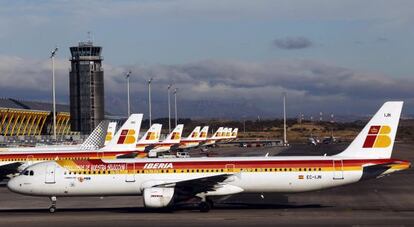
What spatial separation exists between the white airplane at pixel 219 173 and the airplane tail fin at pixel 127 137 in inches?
910

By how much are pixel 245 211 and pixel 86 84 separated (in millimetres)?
122677

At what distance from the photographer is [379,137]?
38750 millimetres

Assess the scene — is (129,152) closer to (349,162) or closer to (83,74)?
(349,162)

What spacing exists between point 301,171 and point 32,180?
14.4m

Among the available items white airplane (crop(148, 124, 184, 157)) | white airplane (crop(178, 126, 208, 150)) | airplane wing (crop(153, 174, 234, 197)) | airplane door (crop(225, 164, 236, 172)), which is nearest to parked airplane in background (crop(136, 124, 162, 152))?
white airplane (crop(148, 124, 184, 157))

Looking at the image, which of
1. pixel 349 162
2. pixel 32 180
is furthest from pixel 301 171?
pixel 32 180

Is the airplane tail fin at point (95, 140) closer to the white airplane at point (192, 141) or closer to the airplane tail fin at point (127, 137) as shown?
the airplane tail fin at point (127, 137)

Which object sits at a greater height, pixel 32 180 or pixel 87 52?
pixel 87 52

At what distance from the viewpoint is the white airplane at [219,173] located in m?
37.6

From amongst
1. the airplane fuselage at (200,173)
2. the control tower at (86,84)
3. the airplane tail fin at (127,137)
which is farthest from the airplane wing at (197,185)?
the control tower at (86,84)

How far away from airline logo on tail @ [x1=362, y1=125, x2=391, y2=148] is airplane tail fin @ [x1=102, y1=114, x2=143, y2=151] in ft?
94.2

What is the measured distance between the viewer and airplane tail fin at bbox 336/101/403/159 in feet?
126

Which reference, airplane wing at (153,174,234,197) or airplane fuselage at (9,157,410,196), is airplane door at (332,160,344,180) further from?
airplane wing at (153,174,234,197)

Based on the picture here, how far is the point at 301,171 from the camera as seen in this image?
124ft
